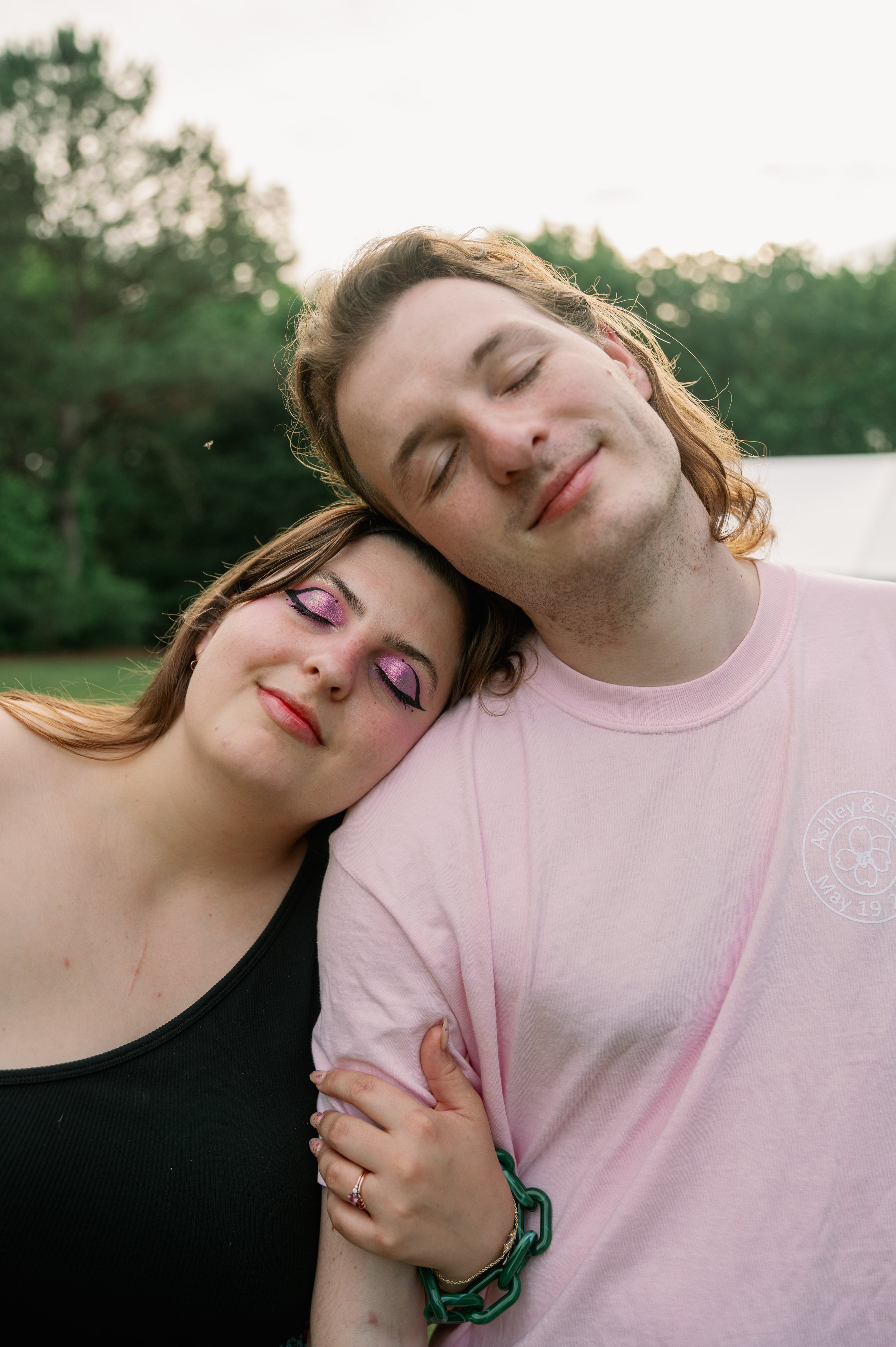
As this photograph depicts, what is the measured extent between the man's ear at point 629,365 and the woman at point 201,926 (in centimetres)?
65

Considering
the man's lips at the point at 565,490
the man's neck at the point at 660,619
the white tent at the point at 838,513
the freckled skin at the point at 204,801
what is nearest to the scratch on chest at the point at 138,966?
the freckled skin at the point at 204,801

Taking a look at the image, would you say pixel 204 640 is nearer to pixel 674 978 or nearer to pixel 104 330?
pixel 674 978

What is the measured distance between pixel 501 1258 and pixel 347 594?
1.40 m

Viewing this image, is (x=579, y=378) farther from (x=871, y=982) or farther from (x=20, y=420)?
(x=20, y=420)

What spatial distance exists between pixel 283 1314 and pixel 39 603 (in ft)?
86.4

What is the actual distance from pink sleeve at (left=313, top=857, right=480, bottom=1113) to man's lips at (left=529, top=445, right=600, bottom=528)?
2.81ft

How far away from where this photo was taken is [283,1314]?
82.1 inches

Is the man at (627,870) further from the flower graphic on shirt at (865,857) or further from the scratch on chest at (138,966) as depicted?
the scratch on chest at (138,966)

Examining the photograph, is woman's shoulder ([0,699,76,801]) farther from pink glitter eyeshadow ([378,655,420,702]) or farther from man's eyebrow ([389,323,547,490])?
man's eyebrow ([389,323,547,490])

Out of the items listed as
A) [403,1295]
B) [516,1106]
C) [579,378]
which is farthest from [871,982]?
[579,378]

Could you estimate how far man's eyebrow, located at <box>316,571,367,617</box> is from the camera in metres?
2.34

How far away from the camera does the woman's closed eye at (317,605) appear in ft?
7.58

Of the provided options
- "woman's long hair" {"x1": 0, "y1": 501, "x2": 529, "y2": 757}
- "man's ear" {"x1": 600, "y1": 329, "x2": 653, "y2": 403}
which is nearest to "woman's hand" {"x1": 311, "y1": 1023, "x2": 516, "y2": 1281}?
"woman's long hair" {"x1": 0, "y1": 501, "x2": 529, "y2": 757}

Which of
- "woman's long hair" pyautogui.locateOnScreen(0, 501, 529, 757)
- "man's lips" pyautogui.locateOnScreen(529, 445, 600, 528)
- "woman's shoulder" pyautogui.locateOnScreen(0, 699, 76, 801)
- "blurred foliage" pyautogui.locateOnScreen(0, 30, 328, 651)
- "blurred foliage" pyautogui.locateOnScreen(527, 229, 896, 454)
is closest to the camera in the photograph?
"man's lips" pyautogui.locateOnScreen(529, 445, 600, 528)
